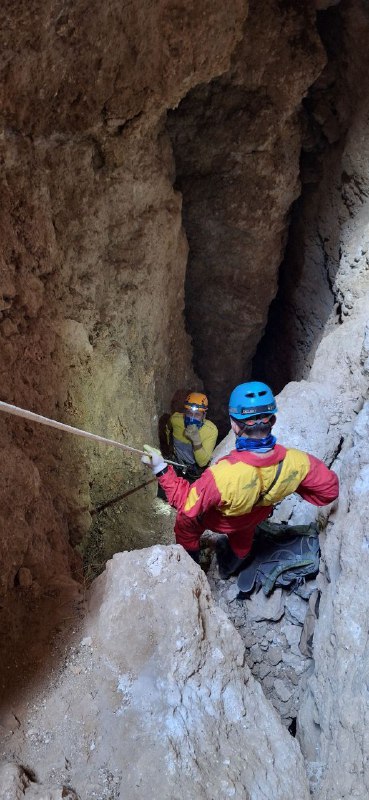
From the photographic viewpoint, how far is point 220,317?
23.0 ft

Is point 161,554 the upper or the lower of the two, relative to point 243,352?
upper

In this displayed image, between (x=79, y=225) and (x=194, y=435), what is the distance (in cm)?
261

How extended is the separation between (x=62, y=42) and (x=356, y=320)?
3030 millimetres

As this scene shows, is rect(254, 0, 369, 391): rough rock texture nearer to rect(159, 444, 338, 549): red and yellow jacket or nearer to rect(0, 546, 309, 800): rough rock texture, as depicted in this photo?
rect(159, 444, 338, 549): red and yellow jacket

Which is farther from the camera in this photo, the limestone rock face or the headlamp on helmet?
the headlamp on helmet

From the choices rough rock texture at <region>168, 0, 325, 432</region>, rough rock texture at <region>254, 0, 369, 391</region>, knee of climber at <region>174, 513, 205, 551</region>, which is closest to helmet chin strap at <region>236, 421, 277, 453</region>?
knee of climber at <region>174, 513, 205, 551</region>

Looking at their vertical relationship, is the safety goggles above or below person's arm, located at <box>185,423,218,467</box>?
above

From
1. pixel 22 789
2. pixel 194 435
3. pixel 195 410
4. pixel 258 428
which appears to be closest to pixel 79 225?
pixel 258 428

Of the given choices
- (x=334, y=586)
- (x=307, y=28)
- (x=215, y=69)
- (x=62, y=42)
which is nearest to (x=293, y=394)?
(x=334, y=586)

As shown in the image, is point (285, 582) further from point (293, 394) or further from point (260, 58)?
point (260, 58)

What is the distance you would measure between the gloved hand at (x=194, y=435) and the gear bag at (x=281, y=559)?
2.18m

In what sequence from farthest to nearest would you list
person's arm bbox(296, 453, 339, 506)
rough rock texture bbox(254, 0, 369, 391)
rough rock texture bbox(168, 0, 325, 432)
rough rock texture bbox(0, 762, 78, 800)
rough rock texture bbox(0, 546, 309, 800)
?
rough rock texture bbox(254, 0, 369, 391)
rough rock texture bbox(168, 0, 325, 432)
person's arm bbox(296, 453, 339, 506)
rough rock texture bbox(0, 546, 309, 800)
rough rock texture bbox(0, 762, 78, 800)

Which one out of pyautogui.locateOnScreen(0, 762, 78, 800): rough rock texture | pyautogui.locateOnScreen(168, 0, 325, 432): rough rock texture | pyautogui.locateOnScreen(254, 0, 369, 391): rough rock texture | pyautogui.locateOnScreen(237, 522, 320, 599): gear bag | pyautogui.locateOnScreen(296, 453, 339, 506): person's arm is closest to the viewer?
pyautogui.locateOnScreen(0, 762, 78, 800): rough rock texture

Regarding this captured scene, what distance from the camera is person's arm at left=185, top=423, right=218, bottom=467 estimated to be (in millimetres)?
5730
